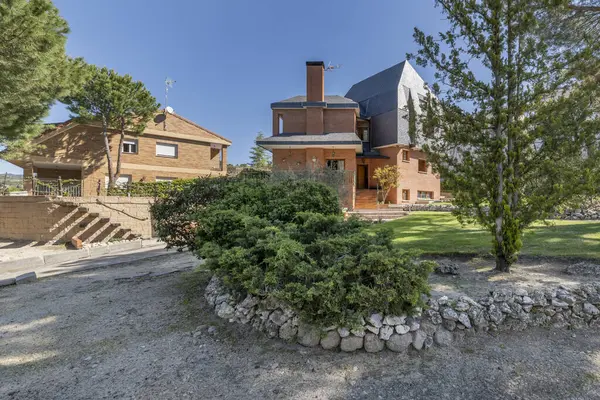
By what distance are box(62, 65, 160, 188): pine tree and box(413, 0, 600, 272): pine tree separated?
19.0 m

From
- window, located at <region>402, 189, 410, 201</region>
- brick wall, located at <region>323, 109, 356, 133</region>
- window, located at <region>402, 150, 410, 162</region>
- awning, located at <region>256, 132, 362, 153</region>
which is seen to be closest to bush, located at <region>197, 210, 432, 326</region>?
awning, located at <region>256, 132, 362, 153</region>

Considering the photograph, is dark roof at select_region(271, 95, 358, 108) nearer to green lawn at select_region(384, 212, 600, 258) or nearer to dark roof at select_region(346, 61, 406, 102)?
dark roof at select_region(346, 61, 406, 102)

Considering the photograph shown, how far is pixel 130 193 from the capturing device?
15.5 meters

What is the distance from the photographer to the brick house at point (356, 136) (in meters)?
19.9

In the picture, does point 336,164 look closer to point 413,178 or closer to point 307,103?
point 307,103

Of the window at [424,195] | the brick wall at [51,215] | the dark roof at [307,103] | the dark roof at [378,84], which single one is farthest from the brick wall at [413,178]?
the brick wall at [51,215]

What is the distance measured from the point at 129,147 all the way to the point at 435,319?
23.6 meters

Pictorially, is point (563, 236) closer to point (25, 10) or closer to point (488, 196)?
point (488, 196)

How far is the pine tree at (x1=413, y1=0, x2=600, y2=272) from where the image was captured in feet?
16.5

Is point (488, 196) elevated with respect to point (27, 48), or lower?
lower

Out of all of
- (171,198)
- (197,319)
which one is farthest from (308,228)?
(171,198)

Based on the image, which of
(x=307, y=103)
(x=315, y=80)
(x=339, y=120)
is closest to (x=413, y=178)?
(x=339, y=120)

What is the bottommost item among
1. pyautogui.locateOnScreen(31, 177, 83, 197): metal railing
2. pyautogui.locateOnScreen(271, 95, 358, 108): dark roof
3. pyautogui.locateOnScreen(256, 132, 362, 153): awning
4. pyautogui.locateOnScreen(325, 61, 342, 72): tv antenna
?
pyautogui.locateOnScreen(31, 177, 83, 197): metal railing

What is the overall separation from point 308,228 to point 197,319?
81.6 inches
